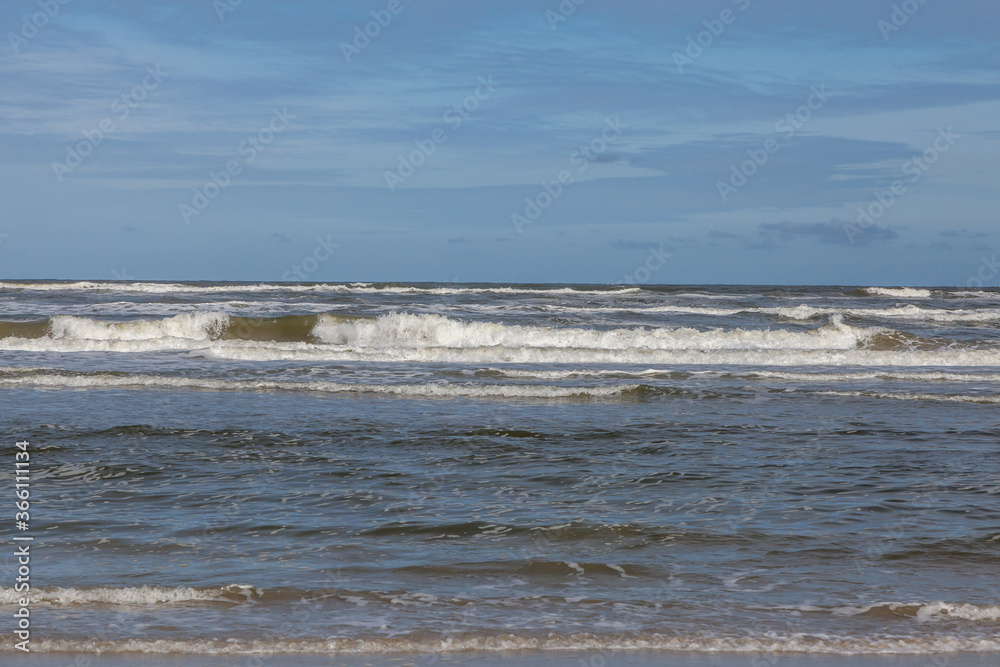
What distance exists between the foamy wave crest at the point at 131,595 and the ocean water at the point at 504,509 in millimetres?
16

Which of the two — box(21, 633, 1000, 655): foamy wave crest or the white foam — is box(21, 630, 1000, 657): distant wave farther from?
the white foam

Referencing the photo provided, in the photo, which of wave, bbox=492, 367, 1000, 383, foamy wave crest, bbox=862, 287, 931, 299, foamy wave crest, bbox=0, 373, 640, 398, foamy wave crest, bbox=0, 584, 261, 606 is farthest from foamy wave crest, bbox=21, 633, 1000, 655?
foamy wave crest, bbox=862, 287, 931, 299

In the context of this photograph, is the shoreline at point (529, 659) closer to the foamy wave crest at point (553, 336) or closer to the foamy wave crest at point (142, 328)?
the foamy wave crest at point (553, 336)

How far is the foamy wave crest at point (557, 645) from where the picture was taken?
432cm

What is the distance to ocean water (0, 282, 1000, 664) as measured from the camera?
4660mm

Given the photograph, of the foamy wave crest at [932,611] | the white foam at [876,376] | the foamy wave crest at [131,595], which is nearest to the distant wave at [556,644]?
the foamy wave crest at [932,611]

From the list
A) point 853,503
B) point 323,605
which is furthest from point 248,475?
point 853,503

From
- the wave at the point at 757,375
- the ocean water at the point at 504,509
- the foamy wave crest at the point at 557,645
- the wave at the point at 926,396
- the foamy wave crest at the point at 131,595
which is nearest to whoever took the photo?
the foamy wave crest at the point at 557,645

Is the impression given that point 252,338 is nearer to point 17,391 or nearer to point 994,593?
point 17,391

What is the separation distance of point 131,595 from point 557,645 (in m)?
2.32

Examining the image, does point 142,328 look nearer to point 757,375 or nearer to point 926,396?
point 757,375

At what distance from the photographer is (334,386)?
13.7m

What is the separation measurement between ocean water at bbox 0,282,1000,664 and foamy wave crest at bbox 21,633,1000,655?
15 millimetres

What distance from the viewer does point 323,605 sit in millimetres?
4895
